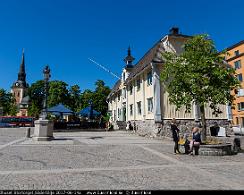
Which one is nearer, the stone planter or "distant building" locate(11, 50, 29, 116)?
the stone planter

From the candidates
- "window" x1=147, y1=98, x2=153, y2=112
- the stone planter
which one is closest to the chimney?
"window" x1=147, y1=98, x2=153, y2=112

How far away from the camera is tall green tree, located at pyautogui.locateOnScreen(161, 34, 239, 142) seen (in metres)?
12.6

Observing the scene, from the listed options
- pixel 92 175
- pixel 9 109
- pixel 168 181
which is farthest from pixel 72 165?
pixel 9 109

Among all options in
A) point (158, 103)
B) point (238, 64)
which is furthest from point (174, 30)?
point (238, 64)

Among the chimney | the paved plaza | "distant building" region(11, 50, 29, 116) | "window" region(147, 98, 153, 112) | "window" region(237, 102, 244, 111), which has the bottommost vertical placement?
the paved plaza

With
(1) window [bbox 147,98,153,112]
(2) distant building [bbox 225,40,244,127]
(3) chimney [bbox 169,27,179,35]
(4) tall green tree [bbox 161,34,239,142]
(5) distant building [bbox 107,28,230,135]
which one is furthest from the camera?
(2) distant building [bbox 225,40,244,127]

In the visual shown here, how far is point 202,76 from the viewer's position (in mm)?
12914

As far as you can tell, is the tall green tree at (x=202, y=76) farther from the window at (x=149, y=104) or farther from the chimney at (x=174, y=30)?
the chimney at (x=174, y=30)

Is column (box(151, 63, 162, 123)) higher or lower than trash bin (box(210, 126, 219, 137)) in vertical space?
higher

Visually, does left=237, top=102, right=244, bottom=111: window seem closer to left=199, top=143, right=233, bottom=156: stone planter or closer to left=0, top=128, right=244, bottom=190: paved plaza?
left=199, top=143, right=233, bottom=156: stone planter

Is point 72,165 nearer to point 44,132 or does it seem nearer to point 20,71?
point 44,132

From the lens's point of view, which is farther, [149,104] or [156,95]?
[149,104]

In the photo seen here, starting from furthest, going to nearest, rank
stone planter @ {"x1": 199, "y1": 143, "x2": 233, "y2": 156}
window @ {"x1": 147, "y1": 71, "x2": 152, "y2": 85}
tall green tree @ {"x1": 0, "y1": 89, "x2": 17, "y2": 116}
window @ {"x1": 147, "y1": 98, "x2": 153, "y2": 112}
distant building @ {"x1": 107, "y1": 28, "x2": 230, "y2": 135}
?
tall green tree @ {"x1": 0, "y1": 89, "x2": 17, "y2": 116}, window @ {"x1": 147, "y1": 71, "x2": 152, "y2": 85}, window @ {"x1": 147, "y1": 98, "x2": 153, "y2": 112}, distant building @ {"x1": 107, "y1": 28, "x2": 230, "y2": 135}, stone planter @ {"x1": 199, "y1": 143, "x2": 233, "y2": 156}

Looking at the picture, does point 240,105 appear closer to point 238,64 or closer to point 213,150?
point 238,64
